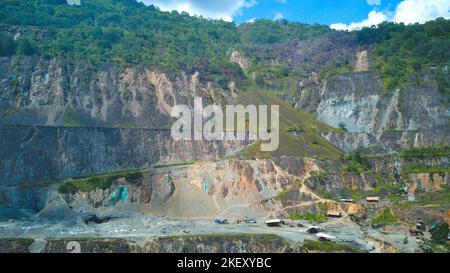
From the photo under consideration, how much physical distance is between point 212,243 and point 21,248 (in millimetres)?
16357

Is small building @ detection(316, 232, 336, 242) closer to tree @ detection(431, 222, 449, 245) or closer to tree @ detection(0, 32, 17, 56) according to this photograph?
tree @ detection(431, 222, 449, 245)

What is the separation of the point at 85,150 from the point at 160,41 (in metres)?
47.1

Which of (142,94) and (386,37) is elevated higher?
(386,37)

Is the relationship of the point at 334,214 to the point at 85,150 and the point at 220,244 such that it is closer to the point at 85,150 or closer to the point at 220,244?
the point at 220,244

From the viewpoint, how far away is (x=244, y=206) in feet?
222

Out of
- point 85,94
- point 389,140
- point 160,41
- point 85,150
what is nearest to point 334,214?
point 389,140

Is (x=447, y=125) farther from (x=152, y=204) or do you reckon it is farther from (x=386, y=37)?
(x=152, y=204)

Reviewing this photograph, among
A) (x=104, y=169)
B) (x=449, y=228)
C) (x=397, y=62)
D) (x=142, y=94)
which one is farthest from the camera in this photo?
(x=397, y=62)

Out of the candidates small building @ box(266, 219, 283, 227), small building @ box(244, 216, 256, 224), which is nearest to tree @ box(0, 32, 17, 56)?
small building @ box(244, 216, 256, 224)

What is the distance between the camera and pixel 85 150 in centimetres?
7788

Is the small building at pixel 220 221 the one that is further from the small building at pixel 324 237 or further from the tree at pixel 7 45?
the tree at pixel 7 45

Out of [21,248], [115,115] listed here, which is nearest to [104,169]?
[115,115]

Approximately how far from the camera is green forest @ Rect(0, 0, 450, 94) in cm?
9738
